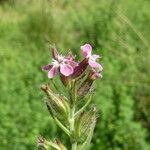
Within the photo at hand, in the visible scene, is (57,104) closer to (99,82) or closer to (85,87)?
(85,87)

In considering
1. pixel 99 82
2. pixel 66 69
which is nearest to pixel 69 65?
pixel 66 69

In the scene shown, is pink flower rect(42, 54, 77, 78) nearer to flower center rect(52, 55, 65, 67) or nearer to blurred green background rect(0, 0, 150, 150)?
flower center rect(52, 55, 65, 67)

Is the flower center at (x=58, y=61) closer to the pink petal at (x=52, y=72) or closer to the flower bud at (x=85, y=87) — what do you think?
the pink petal at (x=52, y=72)

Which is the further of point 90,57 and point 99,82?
point 99,82

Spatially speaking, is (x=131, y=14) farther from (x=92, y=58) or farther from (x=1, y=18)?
(x=92, y=58)

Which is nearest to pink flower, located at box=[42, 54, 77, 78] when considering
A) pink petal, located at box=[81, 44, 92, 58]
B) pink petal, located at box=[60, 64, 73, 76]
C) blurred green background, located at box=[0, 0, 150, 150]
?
pink petal, located at box=[60, 64, 73, 76]

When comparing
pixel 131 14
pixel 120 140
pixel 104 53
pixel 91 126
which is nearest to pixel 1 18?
pixel 131 14
